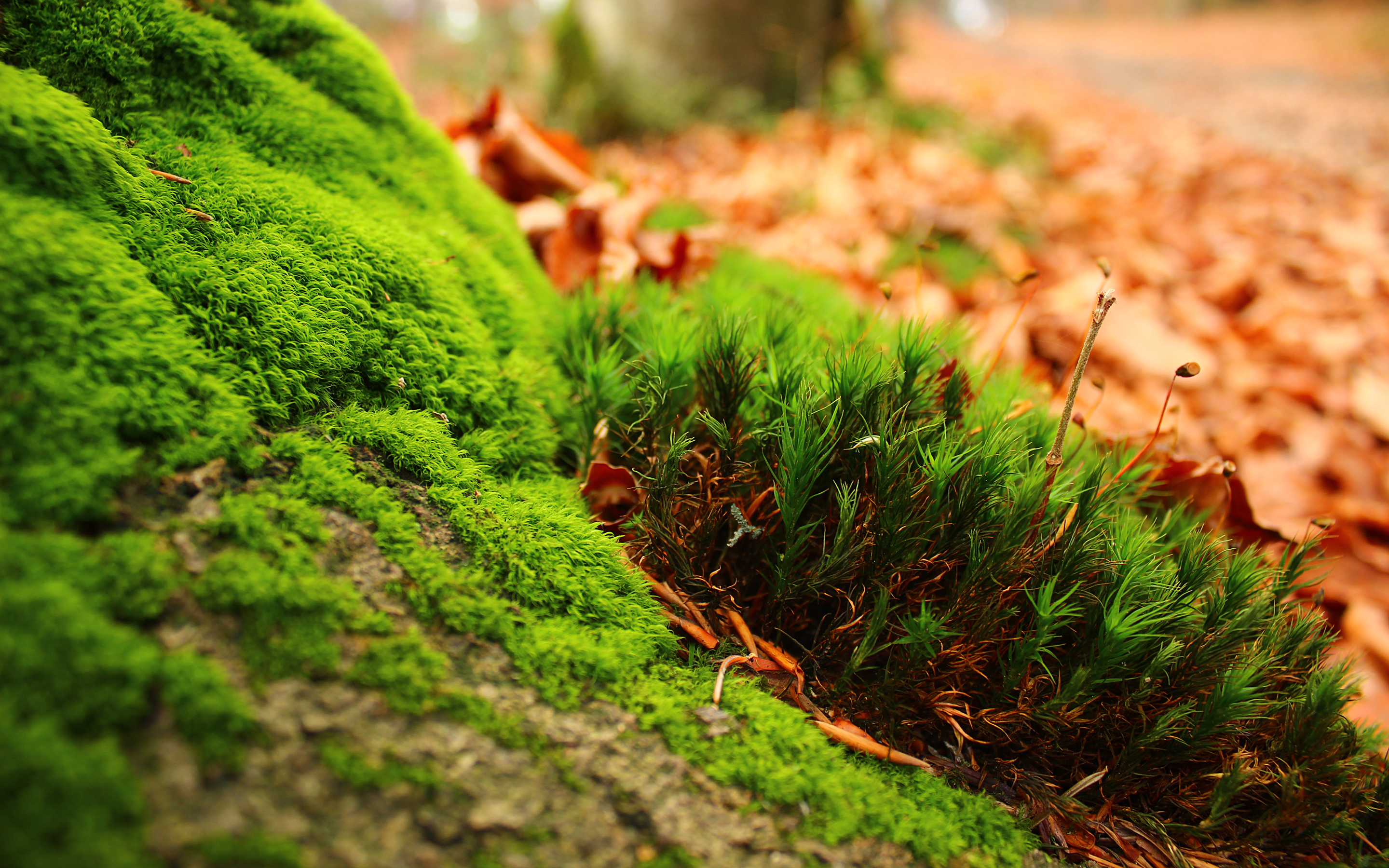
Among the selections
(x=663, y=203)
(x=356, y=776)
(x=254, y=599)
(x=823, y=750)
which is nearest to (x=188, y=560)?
(x=254, y=599)

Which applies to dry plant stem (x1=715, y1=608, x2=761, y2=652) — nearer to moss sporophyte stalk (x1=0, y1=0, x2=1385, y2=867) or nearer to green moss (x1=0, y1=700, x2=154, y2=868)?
moss sporophyte stalk (x1=0, y1=0, x2=1385, y2=867)

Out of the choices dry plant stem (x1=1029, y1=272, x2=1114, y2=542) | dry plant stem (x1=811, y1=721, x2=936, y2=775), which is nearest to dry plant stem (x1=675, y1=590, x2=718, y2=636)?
dry plant stem (x1=811, y1=721, x2=936, y2=775)

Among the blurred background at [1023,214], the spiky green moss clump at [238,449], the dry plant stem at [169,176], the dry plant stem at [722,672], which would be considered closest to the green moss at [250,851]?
the spiky green moss clump at [238,449]

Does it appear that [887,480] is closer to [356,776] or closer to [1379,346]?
[356,776]

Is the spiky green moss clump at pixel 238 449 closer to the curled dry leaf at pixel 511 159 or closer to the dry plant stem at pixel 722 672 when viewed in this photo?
the dry plant stem at pixel 722 672

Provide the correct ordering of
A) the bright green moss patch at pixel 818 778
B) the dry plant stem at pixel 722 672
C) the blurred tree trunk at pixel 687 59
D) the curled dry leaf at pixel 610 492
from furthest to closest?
the blurred tree trunk at pixel 687 59 → the curled dry leaf at pixel 610 492 → the dry plant stem at pixel 722 672 → the bright green moss patch at pixel 818 778

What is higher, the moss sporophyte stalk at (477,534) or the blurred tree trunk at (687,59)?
the blurred tree trunk at (687,59)
